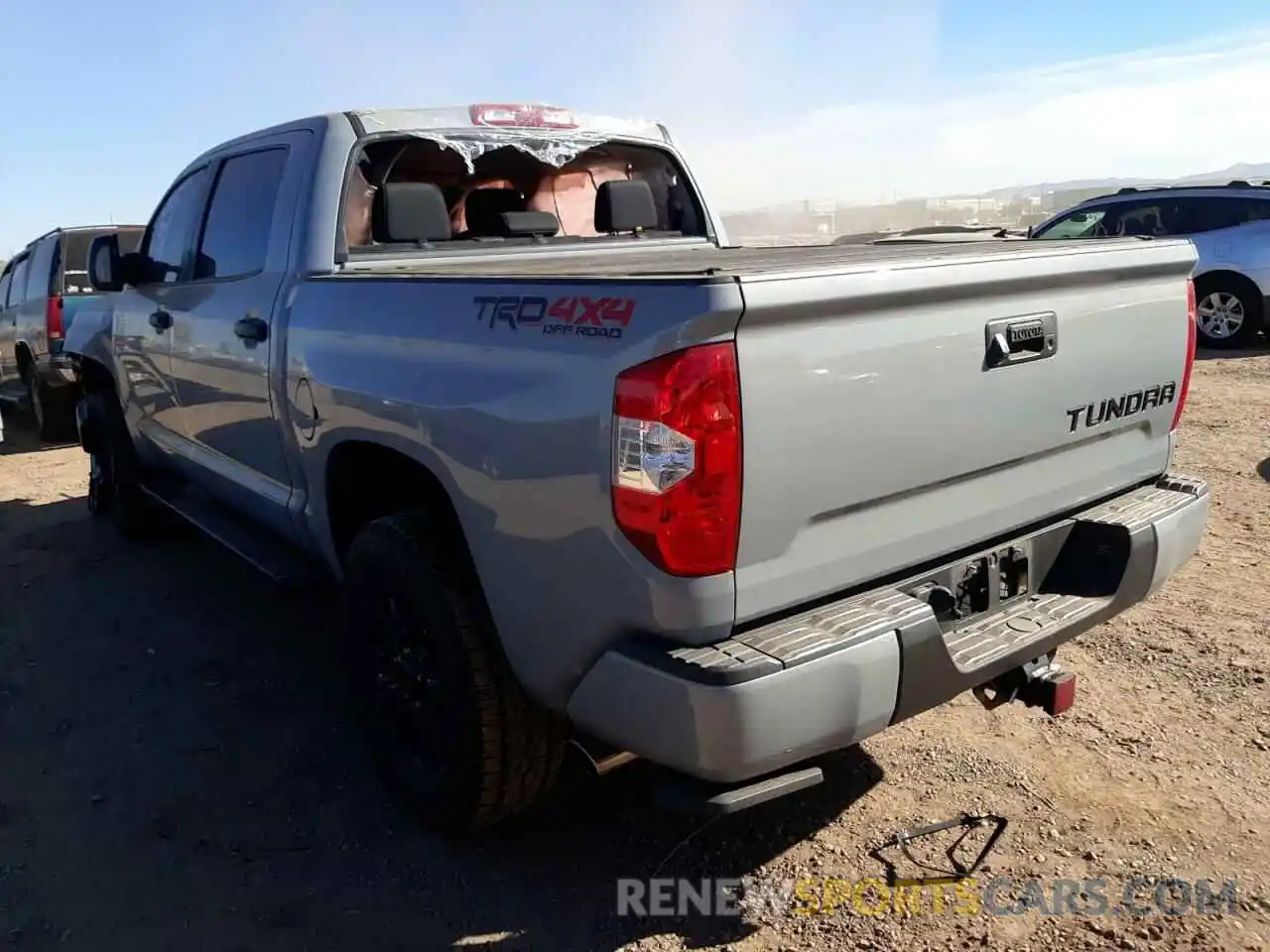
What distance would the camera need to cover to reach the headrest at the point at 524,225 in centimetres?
419

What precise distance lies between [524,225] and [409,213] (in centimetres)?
67

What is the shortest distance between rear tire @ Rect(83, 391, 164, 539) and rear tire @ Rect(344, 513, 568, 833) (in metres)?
3.22

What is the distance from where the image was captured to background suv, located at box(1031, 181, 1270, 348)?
36.0 feet

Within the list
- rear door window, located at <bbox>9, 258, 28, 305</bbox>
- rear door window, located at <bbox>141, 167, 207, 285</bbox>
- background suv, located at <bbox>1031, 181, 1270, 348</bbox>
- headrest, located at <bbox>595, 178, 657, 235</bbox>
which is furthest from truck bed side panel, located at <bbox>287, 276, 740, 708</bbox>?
background suv, located at <bbox>1031, 181, 1270, 348</bbox>

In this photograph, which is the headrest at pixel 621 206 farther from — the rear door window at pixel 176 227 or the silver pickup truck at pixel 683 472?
the rear door window at pixel 176 227

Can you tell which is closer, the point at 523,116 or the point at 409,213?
the point at 409,213

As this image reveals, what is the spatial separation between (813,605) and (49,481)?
748cm

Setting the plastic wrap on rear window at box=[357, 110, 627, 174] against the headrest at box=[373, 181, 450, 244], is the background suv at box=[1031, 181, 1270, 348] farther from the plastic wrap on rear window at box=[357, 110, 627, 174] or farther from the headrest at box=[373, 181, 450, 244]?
the headrest at box=[373, 181, 450, 244]

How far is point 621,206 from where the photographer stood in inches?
173

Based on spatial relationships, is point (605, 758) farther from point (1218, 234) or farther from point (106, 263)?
point (1218, 234)

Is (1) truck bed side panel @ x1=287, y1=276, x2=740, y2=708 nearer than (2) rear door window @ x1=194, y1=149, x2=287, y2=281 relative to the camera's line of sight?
Yes

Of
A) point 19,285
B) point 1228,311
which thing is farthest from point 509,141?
point 1228,311

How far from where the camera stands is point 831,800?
3.18 m

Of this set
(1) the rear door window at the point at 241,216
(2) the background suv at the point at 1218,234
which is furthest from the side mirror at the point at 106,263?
(2) the background suv at the point at 1218,234
